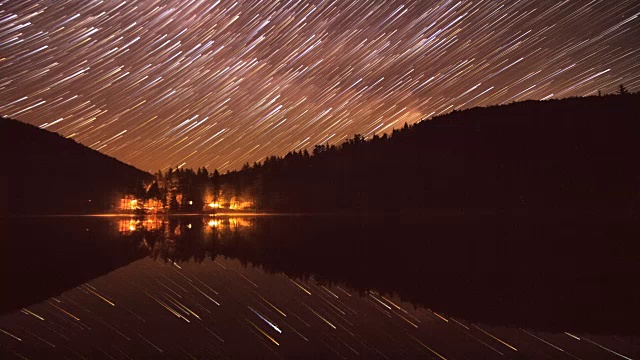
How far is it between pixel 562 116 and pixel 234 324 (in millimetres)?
150255

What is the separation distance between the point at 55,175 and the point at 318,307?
17018 centimetres

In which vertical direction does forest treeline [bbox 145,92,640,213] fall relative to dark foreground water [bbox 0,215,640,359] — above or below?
above

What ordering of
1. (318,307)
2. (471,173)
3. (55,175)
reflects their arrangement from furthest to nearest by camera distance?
(55,175)
(471,173)
(318,307)

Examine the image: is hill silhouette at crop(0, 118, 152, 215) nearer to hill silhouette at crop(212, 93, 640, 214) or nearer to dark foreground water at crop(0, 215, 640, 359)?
hill silhouette at crop(212, 93, 640, 214)

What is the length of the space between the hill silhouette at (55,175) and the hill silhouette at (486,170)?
40.2 m

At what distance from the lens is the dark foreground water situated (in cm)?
735

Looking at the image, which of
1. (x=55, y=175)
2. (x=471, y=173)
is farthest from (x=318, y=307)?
(x=55, y=175)

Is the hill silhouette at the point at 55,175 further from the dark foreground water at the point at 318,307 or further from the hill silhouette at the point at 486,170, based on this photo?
the dark foreground water at the point at 318,307

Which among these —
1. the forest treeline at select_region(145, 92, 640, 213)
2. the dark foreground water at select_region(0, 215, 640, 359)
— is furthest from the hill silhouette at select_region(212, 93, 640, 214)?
the dark foreground water at select_region(0, 215, 640, 359)

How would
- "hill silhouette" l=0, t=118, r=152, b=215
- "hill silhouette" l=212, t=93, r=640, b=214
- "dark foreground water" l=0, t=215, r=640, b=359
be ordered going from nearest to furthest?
"dark foreground water" l=0, t=215, r=640, b=359 → "hill silhouette" l=212, t=93, r=640, b=214 → "hill silhouette" l=0, t=118, r=152, b=215

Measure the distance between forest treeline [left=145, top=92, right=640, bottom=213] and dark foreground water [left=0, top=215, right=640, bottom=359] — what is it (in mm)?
82227

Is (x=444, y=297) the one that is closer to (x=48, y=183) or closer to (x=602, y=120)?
(x=602, y=120)

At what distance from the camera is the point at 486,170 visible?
382ft

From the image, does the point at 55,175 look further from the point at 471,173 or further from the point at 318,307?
the point at 318,307
